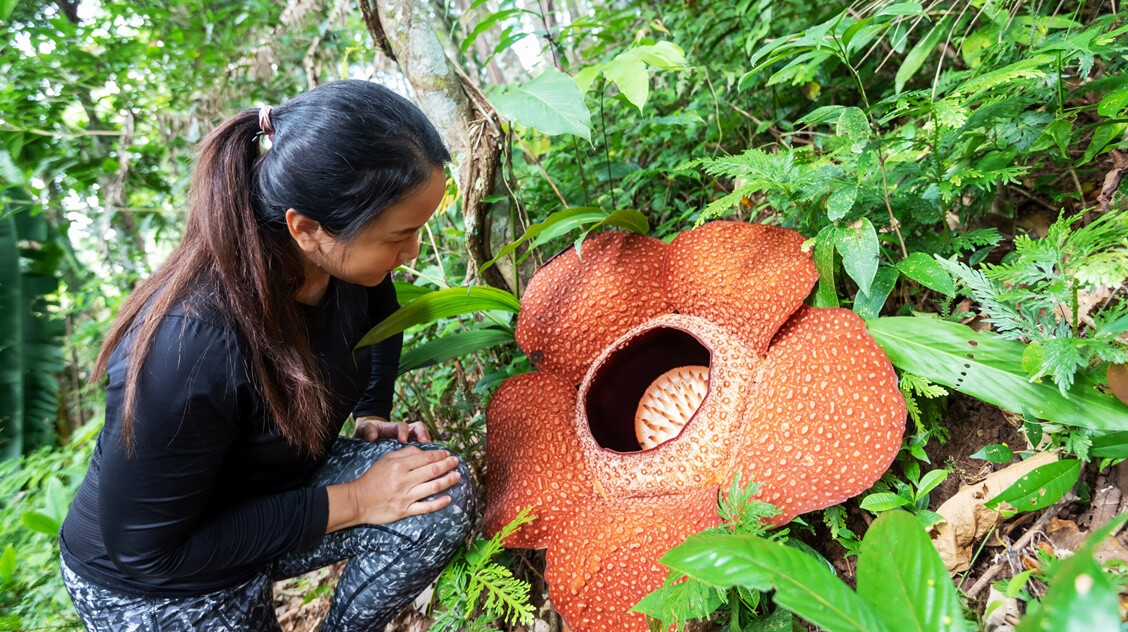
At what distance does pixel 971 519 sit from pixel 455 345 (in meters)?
1.52

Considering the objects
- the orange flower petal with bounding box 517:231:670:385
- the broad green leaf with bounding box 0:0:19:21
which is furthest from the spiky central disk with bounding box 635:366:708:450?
the broad green leaf with bounding box 0:0:19:21

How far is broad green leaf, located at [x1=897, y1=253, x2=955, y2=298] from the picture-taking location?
1.46m

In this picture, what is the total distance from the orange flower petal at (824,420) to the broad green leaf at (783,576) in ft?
1.20

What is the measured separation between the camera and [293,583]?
2.79m

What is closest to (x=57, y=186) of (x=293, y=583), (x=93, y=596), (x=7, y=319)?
(x=7, y=319)

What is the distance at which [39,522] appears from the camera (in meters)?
2.57

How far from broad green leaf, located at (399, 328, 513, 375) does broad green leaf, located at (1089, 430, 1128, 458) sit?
158cm

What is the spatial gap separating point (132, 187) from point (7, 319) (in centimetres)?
122

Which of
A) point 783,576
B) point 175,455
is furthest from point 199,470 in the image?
point 783,576

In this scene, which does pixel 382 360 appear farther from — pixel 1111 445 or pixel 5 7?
pixel 1111 445

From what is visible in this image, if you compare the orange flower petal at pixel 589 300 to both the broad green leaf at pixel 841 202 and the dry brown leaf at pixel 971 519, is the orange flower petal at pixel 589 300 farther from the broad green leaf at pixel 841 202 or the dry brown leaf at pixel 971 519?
the dry brown leaf at pixel 971 519

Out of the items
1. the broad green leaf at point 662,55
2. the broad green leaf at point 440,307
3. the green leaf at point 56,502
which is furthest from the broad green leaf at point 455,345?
the green leaf at point 56,502

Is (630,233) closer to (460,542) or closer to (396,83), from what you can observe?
(460,542)

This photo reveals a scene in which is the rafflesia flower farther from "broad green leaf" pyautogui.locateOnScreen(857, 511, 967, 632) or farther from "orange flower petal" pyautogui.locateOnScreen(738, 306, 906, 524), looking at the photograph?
"broad green leaf" pyautogui.locateOnScreen(857, 511, 967, 632)
